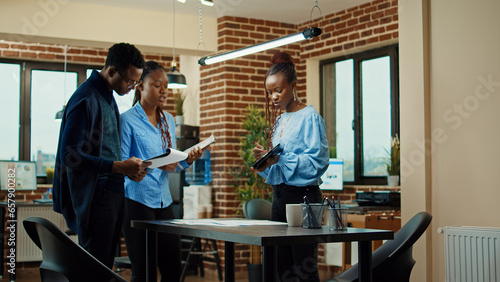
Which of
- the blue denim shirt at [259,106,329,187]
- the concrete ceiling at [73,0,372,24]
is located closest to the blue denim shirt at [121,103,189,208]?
the blue denim shirt at [259,106,329,187]

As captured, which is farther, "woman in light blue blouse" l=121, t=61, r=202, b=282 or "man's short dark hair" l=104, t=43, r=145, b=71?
"woman in light blue blouse" l=121, t=61, r=202, b=282

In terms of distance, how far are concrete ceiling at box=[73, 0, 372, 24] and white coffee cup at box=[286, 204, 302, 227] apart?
420 cm

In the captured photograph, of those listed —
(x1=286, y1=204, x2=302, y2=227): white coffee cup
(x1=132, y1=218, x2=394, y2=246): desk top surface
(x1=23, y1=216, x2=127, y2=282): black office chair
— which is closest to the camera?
(x1=132, y1=218, x2=394, y2=246): desk top surface

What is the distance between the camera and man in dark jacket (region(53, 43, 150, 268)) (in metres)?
2.59

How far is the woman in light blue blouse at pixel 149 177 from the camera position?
3082mm

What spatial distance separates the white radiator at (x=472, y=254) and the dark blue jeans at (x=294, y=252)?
1.01 metres

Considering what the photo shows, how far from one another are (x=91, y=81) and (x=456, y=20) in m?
2.34

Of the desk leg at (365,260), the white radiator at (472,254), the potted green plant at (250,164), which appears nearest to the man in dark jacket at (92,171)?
the desk leg at (365,260)

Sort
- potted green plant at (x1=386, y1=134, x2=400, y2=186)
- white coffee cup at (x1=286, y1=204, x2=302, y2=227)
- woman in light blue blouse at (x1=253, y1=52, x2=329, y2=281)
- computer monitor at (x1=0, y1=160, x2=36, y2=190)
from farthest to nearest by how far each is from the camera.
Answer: computer monitor at (x1=0, y1=160, x2=36, y2=190), potted green plant at (x1=386, y1=134, x2=400, y2=186), woman in light blue blouse at (x1=253, y1=52, x2=329, y2=281), white coffee cup at (x1=286, y1=204, x2=302, y2=227)

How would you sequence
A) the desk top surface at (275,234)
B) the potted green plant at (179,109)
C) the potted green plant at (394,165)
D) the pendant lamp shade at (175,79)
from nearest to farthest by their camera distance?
the desk top surface at (275,234) < the potted green plant at (394,165) < the pendant lamp shade at (175,79) < the potted green plant at (179,109)

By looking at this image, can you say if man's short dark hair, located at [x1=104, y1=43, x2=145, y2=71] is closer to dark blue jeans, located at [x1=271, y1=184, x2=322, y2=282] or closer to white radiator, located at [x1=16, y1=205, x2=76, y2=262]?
dark blue jeans, located at [x1=271, y1=184, x2=322, y2=282]

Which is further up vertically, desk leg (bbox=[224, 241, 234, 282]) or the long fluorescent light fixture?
the long fluorescent light fixture

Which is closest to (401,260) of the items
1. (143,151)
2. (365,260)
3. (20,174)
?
(365,260)

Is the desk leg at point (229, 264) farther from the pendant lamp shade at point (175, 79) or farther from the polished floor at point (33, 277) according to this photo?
the polished floor at point (33, 277)
